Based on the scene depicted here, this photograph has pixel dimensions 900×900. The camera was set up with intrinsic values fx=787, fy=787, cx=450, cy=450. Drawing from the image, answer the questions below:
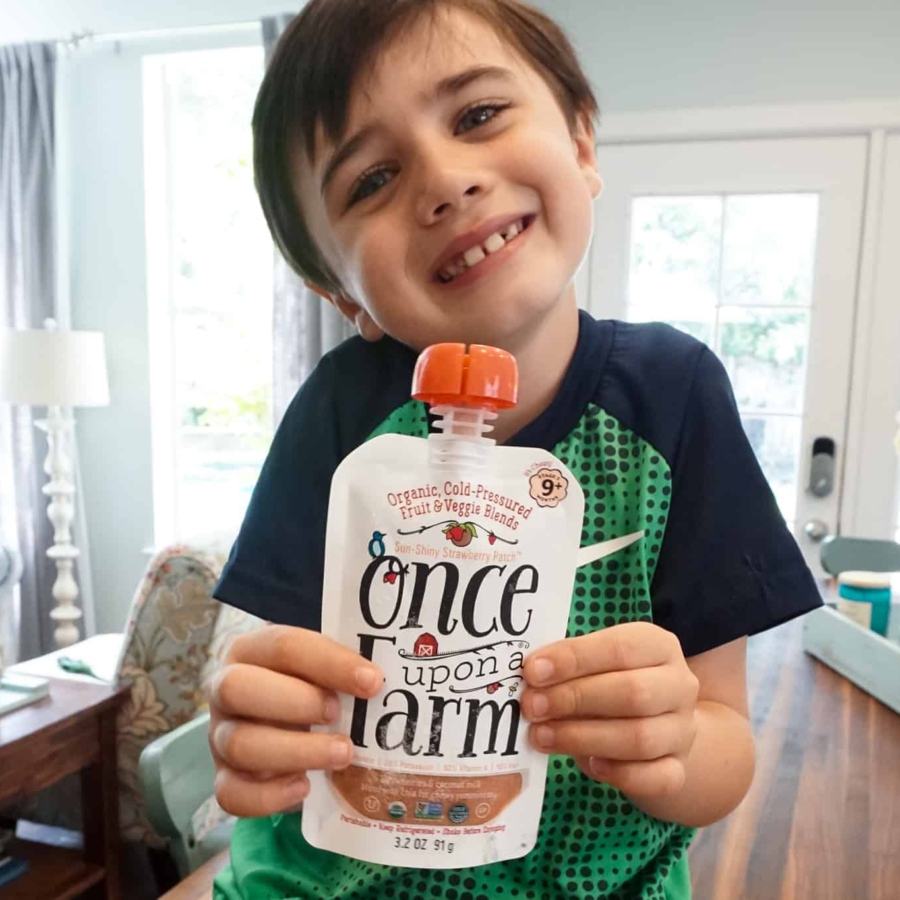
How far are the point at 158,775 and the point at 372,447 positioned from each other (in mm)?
1042

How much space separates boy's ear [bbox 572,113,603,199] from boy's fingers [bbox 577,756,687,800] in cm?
39

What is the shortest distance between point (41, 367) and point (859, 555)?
96.7 inches

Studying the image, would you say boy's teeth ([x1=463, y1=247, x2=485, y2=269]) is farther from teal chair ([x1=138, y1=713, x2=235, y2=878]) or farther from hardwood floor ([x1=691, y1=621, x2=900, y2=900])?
teal chair ([x1=138, y1=713, x2=235, y2=878])

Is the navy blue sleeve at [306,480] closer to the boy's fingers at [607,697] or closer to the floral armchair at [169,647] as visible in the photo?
the boy's fingers at [607,697]

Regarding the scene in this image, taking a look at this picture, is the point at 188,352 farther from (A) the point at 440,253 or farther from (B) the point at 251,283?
(A) the point at 440,253

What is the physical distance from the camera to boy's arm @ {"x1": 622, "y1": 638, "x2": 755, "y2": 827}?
1.53ft

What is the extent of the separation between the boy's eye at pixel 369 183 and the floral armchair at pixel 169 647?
121 centimetres

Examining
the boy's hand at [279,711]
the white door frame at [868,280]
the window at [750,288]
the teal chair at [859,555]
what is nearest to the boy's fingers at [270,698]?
the boy's hand at [279,711]

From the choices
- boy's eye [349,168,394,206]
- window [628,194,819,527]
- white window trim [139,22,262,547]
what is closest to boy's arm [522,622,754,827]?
boy's eye [349,168,394,206]

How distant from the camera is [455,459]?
1.21 ft

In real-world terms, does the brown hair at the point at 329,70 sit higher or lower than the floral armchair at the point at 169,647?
higher

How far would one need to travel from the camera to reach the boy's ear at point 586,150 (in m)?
0.59

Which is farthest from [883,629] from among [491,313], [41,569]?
[41,569]

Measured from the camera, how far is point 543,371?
0.55 metres
